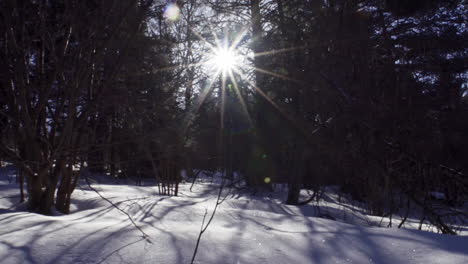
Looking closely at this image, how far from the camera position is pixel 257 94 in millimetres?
A: 6719

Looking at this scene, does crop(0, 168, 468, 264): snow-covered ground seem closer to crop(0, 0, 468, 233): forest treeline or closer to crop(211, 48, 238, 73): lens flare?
crop(0, 0, 468, 233): forest treeline

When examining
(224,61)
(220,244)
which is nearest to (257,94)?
(224,61)

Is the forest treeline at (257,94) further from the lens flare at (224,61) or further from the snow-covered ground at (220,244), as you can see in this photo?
the snow-covered ground at (220,244)

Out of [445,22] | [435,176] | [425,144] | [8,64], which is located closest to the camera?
[8,64]

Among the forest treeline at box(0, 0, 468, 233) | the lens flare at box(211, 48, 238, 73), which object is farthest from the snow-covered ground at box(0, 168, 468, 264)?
the lens flare at box(211, 48, 238, 73)

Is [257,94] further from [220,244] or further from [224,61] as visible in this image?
[220,244]

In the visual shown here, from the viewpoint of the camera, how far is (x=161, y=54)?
4.42 metres

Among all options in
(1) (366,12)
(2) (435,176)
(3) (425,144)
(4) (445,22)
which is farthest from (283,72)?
(4) (445,22)

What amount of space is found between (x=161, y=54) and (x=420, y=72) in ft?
11.8

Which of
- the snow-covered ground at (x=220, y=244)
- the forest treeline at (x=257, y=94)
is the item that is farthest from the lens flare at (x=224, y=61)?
the snow-covered ground at (x=220, y=244)

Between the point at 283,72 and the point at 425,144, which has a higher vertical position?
the point at 283,72

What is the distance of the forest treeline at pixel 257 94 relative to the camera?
10.1 ft

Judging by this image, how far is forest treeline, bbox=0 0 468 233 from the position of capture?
3076 mm

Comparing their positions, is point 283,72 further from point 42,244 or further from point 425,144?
point 42,244
